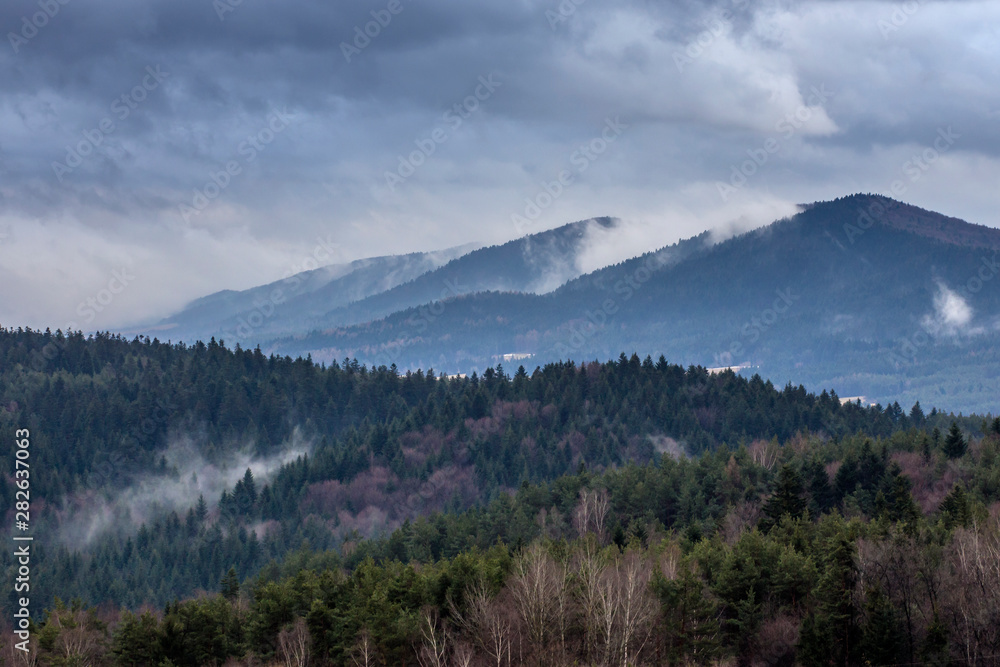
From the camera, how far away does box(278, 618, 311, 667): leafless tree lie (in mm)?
82188

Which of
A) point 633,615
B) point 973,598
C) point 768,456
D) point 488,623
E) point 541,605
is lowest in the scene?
point 488,623

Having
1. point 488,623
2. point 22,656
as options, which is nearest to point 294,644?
point 488,623

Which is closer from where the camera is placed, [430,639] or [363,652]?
[363,652]

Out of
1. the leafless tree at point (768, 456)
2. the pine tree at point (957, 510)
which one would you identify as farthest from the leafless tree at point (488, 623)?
the leafless tree at point (768, 456)

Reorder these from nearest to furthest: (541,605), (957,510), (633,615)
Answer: (541,605) < (633,615) < (957,510)

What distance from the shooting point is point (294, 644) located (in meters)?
85.2

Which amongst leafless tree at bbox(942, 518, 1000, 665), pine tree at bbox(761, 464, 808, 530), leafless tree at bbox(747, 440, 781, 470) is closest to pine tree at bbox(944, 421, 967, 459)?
leafless tree at bbox(747, 440, 781, 470)

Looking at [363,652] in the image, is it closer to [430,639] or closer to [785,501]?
[430,639]

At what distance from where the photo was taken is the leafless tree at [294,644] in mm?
82188

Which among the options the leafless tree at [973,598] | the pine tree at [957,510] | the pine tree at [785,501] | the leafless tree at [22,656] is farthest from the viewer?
the pine tree at [785,501]

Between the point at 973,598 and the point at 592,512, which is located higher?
the point at 973,598

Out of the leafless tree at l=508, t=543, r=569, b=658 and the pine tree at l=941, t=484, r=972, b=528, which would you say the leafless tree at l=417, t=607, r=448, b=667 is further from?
the pine tree at l=941, t=484, r=972, b=528

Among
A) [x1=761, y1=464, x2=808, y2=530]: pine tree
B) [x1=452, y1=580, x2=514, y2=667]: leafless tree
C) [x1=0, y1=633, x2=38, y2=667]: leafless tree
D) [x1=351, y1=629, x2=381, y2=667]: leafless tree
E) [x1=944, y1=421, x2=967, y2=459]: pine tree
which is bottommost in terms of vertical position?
[x1=0, y1=633, x2=38, y2=667]: leafless tree

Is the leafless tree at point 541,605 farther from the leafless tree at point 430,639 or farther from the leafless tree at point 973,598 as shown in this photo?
the leafless tree at point 973,598
